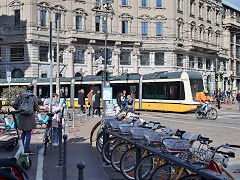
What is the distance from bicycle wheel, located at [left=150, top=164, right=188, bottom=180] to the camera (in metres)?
4.62

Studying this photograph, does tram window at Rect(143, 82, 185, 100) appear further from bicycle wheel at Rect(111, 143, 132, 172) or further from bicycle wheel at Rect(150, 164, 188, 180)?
bicycle wheel at Rect(150, 164, 188, 180)

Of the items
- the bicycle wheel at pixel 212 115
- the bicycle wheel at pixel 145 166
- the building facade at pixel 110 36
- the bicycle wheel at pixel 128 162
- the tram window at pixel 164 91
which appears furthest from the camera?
the building facade at pixel 110 36

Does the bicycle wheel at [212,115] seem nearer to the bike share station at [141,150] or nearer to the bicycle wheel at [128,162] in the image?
the bike share station at [141,150]

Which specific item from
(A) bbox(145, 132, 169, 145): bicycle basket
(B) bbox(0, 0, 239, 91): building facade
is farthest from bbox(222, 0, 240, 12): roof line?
(A) bbox(145, 132, 169, 145): bicycle basket

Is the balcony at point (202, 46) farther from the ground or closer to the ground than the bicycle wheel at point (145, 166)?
farther from the ground

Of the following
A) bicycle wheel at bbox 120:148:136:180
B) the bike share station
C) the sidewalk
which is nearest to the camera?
the bike share station

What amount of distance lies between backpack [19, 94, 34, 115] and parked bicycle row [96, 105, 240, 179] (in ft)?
5.89

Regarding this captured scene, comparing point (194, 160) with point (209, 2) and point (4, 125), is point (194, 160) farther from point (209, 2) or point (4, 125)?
point (209, 2)

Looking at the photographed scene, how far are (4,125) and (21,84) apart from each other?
72.1 ft

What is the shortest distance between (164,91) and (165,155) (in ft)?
64.4

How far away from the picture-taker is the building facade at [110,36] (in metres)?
39.5

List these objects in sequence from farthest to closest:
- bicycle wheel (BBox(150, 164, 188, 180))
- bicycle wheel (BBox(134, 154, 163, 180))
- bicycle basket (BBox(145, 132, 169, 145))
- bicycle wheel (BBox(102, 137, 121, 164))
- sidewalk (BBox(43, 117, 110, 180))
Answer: bicycle wheel (BBox(102, 137, 121, 164)) → sidewalk (BBox(43, 117, 110, 180)) → bicycle basket (BBox(145, 132, 169, 145)) → bicycle wheel (BBox(134, 154, 163, 180)) → bicycle wheel (BBox(150, 164, 188, 180))

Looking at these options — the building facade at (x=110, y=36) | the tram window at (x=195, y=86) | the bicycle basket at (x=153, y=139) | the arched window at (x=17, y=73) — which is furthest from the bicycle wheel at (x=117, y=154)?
the arched window at (x=17, y=73)

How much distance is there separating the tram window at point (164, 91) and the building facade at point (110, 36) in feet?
41.5
